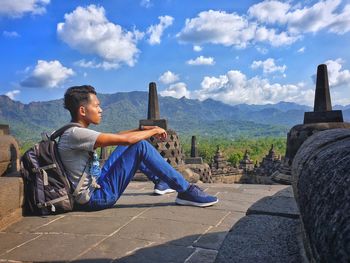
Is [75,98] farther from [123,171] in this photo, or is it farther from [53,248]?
[53,248]

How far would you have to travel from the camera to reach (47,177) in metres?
3.72

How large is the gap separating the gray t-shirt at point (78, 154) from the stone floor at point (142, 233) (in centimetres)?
27

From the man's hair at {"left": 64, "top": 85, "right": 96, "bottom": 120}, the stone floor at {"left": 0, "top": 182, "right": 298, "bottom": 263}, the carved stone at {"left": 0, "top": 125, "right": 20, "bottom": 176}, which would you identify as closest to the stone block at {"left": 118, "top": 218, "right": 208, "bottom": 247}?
the stone floor at {"left": 0, "top": 182, "right": 298, "bottom": 263}

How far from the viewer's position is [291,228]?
2.06 meters

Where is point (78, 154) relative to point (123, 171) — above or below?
above

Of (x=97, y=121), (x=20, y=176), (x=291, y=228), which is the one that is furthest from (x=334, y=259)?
(x=20, y=176)

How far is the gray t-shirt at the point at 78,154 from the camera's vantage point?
11.9 ft

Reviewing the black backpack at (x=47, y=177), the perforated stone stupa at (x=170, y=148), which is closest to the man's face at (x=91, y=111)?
the black backpack at (x=47, y=177)

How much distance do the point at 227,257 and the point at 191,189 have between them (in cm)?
255

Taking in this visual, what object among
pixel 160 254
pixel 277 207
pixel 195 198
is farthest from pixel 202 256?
pixel 195 198

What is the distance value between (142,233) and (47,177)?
1198mm

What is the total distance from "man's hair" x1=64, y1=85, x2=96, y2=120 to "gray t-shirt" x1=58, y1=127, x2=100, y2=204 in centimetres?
24

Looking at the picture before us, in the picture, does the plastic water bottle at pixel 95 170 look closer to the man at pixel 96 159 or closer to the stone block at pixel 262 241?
the man at pixel 96 159

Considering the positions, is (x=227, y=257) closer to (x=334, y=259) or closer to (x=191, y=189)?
(x=334, y=259)
